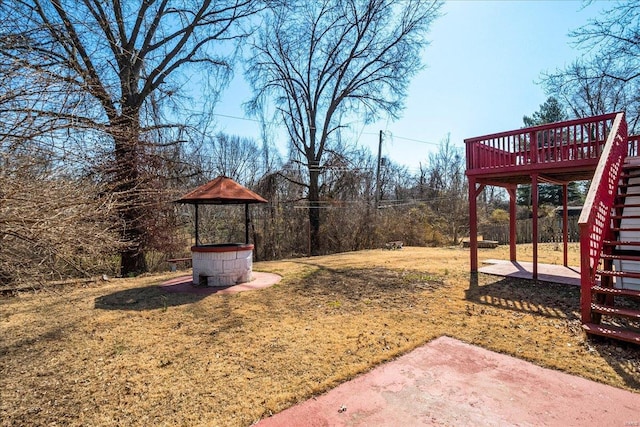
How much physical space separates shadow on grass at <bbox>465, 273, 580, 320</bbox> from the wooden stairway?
1.23 ft

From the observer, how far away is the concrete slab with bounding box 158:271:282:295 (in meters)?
6.20

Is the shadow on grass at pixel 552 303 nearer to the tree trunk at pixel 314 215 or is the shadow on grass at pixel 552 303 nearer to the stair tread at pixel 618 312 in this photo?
the stair tread at pixel 618 312

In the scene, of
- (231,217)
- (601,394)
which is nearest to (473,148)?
(601,394)

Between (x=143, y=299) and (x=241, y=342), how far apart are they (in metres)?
2.99

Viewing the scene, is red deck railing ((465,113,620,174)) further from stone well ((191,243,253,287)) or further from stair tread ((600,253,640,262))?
stone well ((191,243,253,287))

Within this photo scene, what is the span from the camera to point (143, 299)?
5707 millimetres

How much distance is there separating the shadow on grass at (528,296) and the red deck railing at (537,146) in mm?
2196

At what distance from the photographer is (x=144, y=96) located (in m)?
9.27

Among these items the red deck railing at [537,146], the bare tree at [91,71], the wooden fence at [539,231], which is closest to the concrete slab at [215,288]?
the bare tree at [91,71]

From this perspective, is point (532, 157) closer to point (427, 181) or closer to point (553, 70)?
point (553, 70)

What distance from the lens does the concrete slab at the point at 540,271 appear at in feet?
20.2

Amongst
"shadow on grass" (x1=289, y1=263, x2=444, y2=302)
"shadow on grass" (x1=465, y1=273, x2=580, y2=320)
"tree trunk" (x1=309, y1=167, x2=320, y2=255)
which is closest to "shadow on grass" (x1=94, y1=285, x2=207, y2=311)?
"shadow on grass" (x1=289, y1=263, x2=444, y2=302)

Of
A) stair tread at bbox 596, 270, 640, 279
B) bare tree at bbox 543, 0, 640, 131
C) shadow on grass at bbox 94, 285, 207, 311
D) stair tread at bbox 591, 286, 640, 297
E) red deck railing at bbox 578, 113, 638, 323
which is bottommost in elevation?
shadow on grass at bbox 94, 285, 207, 311

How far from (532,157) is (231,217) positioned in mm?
12183
